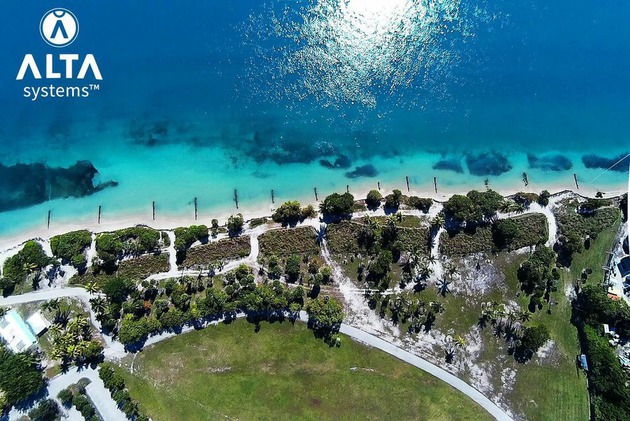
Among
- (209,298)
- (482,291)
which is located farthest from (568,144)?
(209,298)

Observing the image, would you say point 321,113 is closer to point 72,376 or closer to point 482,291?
point 482,291

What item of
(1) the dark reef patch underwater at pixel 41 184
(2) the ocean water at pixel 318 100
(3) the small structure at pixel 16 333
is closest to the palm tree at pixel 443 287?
(2) the ocean water at pixel 318 100

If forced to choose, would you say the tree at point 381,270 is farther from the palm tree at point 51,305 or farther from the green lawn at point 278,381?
the palm tree at point 51,305

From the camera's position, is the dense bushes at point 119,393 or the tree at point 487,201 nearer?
the dense bushes at point 119,393

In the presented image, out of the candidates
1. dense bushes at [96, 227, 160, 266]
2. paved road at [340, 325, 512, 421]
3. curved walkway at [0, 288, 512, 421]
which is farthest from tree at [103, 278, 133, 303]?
paved road at [340, 325, 512, 421]

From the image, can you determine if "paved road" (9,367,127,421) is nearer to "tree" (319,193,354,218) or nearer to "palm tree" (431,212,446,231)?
"tree" (319,193,354,218)

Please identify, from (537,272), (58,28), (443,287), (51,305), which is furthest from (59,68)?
(537,272)
